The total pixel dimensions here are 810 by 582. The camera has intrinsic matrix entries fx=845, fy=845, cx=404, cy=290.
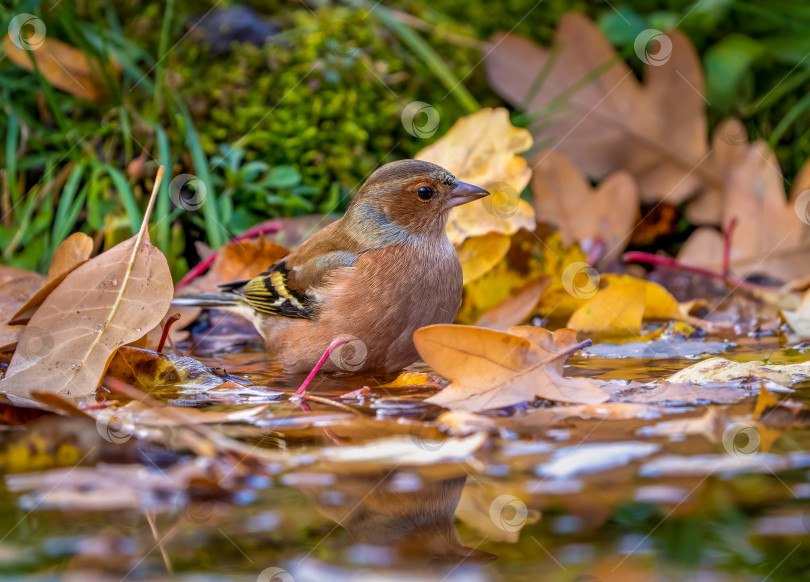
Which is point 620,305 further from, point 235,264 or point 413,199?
point 235,264

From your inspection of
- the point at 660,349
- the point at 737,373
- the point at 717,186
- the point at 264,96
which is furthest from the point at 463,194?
the point at 717,186

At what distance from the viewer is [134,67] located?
543cm

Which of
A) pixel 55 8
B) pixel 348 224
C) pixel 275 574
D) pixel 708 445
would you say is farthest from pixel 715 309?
pixel 55 8

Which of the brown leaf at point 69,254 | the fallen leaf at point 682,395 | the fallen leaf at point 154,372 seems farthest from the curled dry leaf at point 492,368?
the brown leaf at point 69,254

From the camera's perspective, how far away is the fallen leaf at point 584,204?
204 inches

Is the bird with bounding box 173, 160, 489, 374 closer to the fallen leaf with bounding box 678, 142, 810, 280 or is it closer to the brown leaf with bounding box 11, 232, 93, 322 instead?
the brown leaf with bounding box 11, 232, 93, 322

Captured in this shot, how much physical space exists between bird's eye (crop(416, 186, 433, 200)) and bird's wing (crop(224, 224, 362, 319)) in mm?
409

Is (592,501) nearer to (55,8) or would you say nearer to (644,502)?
(644,502)

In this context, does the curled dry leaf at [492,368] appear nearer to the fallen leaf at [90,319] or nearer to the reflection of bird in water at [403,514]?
the reflection of bird in water at [403,514]

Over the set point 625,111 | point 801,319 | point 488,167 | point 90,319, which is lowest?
point 90,319

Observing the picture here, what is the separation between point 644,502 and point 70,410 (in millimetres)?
1732

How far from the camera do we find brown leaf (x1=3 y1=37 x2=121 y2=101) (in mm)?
5121

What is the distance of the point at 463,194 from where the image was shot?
163 inches

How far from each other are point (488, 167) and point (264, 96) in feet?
5.88
